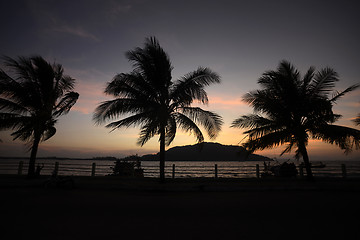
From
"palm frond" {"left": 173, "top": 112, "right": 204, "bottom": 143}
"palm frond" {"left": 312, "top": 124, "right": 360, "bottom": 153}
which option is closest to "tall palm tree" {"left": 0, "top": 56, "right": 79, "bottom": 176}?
"palm frond" {"left": 173, "top": 112, "right": 204, "bottom": 143}

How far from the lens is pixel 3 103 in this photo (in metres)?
11.4

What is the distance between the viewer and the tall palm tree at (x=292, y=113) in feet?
36.2

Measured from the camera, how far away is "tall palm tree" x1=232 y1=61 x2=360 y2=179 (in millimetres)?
11047

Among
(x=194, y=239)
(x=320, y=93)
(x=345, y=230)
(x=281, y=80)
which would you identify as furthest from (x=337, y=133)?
(x=194, y=239)

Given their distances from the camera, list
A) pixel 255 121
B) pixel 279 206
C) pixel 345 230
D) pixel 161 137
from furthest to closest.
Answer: pixel 255 121 → pixel 161 137 → pixel 279 206 → pixel 345 230

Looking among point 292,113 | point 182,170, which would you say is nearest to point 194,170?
point 182,170

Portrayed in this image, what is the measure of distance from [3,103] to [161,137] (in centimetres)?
949

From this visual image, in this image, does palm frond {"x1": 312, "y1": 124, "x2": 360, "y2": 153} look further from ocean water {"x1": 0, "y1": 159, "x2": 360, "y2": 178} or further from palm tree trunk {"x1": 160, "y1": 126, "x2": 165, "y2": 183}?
palm tree trunk {"x1": 160, "y1": 126, "x2": 165, "y2": 183}

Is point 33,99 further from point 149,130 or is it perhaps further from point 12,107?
point 149,130

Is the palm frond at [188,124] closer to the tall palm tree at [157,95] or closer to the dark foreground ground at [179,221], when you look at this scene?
the tall palm tree at [157,95]

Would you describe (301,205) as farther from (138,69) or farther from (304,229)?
(138,69)

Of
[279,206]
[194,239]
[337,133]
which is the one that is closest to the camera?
[194,239]

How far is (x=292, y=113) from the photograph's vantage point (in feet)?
39.1

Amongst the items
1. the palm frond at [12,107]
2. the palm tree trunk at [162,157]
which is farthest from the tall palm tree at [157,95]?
the palm frond at [12,107]
